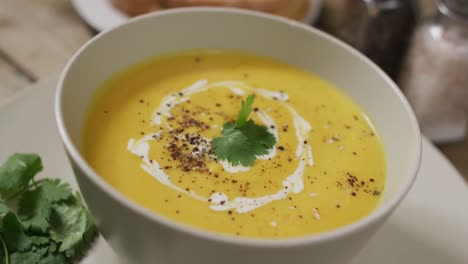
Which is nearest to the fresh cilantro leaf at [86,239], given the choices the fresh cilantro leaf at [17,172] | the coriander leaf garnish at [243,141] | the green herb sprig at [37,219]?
the green herb sprig at [37,219]

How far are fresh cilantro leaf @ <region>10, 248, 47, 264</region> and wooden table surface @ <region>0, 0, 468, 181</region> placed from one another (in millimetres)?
633

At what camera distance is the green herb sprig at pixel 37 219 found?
1.29m

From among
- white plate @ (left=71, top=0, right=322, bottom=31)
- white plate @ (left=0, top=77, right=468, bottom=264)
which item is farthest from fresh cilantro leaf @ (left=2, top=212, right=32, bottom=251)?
white plate @ (left=71, top=0, right=322, bottom=31)

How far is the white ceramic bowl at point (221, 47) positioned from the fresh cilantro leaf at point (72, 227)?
4.8 inches

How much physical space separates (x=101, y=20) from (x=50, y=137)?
60 cm

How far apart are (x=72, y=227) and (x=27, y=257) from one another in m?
0.10

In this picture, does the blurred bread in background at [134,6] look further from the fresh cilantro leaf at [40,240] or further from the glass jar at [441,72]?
the fresh cilantro leaf at [40,240]

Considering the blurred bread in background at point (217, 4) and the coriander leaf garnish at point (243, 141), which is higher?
the coriander leaf garnish at point (243, 141)

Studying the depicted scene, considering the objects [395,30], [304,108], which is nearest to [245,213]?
[304,108]

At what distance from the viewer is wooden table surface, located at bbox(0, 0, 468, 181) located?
6.16 ft

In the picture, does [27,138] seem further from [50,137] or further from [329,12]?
[329,12]

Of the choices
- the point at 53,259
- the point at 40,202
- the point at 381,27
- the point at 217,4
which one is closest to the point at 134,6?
the point at 217,4

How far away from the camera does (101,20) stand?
201 centimetres

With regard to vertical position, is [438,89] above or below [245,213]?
below
